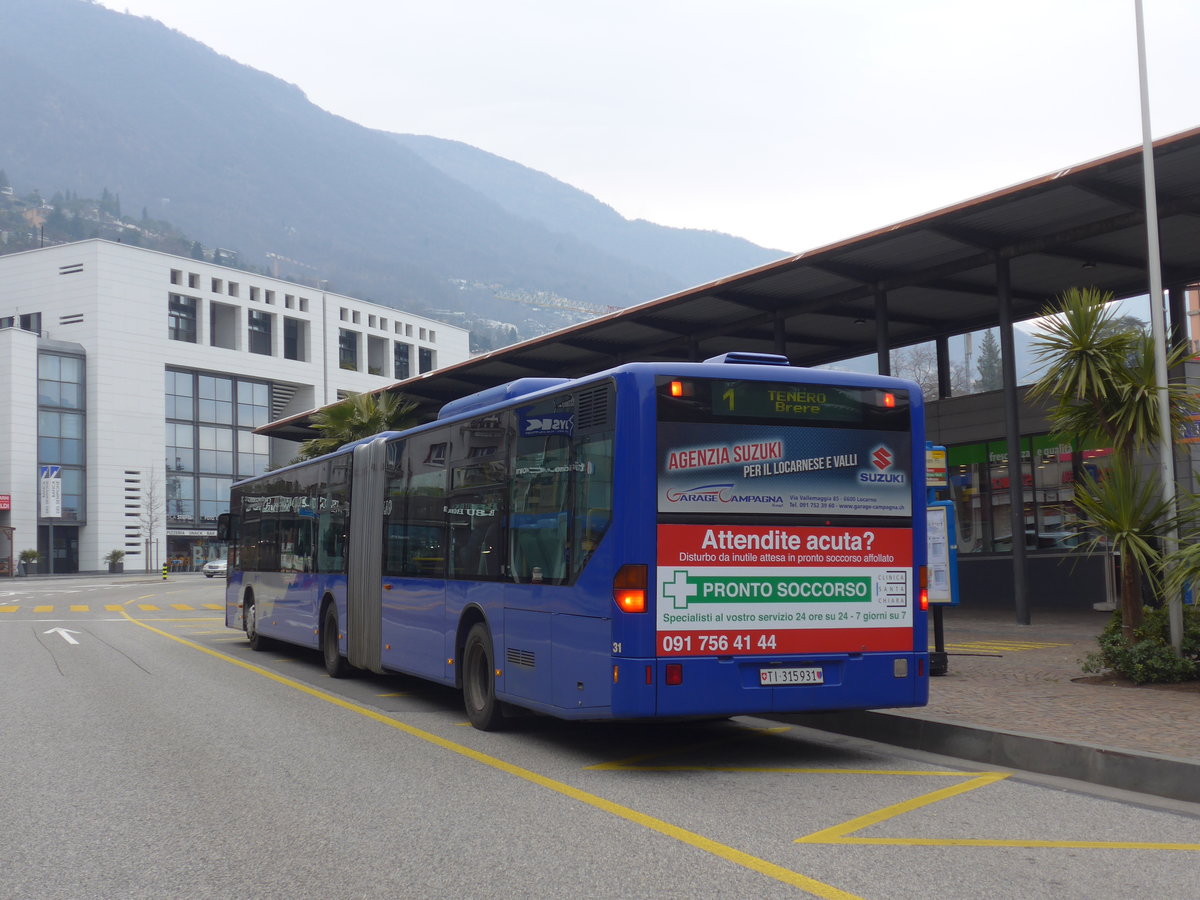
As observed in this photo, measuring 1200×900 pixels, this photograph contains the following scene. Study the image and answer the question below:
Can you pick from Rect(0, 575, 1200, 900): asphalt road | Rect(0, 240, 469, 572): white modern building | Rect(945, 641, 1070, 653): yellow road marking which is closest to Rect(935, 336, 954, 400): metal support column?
Rect(945, 641, 1070, 653): yellow road marking

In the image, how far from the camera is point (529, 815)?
7051mm

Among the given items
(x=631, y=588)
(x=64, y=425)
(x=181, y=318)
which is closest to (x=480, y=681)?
(x=631, y=588)

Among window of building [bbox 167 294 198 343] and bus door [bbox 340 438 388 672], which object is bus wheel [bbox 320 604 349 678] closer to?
bus door [bbox 340 438 388 672]

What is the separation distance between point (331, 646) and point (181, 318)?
8304cm

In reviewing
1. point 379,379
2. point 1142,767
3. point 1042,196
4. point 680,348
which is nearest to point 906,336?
point 680,348

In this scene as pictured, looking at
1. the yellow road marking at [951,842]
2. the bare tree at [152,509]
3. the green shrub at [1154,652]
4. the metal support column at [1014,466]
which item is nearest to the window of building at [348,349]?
the bare tree at [152,509]

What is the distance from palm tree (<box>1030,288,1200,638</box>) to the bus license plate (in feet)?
14.7

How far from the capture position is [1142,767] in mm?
7750

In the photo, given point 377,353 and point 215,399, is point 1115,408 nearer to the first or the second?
point 215,399

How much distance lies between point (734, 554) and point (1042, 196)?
36.0 feet

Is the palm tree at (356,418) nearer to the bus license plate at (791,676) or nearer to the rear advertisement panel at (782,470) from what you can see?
the rear advertisement panel at (782,470)

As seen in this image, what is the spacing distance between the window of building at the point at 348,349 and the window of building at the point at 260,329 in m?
7.13

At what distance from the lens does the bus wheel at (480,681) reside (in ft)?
34.6

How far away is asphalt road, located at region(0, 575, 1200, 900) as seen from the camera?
18.3ft
